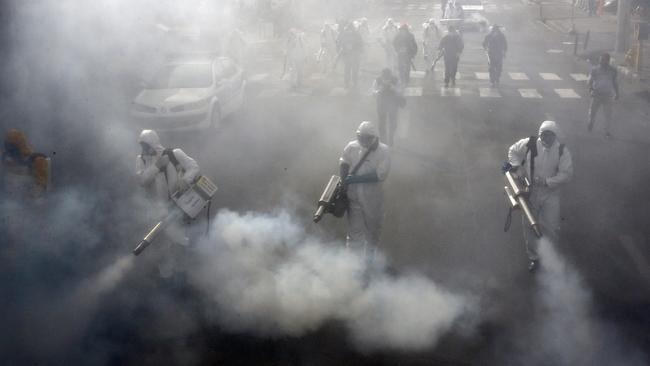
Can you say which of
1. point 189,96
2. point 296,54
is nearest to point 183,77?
point 189,96

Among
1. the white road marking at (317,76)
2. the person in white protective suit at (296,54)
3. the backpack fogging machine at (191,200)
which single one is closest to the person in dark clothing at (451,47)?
the person in white protective suit at (296,54)

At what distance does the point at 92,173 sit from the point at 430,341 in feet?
24.9

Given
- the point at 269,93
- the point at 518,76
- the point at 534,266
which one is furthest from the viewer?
→ the point at 518,76

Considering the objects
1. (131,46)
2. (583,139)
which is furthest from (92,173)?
(583,139)

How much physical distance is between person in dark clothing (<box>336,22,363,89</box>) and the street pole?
836 centimetres

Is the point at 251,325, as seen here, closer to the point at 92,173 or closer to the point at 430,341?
the point at 430,341

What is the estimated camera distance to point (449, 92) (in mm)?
17391

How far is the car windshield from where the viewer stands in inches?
557

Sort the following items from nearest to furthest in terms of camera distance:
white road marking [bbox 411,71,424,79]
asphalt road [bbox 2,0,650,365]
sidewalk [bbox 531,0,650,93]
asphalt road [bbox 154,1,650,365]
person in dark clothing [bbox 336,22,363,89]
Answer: asphalt road [bbox 2,0,650,365], asphalt road [bbox 154,1,650,365], person in dark clothing [bbox 336,22,363,89], sidewalk [bbox 531,0,650,93], white road marking [bbox 411,71,424,79]

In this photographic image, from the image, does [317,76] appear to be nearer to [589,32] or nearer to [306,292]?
[589,32]

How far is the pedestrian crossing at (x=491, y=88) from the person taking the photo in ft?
55.8

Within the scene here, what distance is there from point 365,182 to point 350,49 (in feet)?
37.5

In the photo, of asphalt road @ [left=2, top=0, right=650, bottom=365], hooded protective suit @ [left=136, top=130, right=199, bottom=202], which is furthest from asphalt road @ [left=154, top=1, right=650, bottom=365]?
hooded protective suit @ [left=136, top=130, right=199, bottom=202]

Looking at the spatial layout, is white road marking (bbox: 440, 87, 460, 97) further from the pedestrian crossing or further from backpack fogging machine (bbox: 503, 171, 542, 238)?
backpack fogging machine (bbox: 503, 171, 542, 238)
